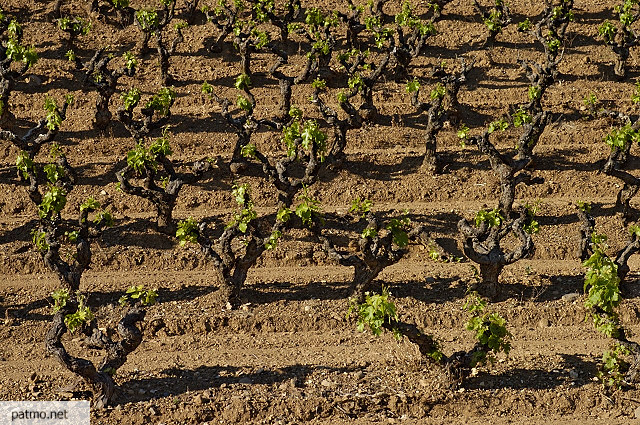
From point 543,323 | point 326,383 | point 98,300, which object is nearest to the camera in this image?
point 326,383

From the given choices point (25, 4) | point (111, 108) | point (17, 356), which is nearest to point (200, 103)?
point (111, 108)

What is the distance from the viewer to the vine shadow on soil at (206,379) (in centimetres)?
1319

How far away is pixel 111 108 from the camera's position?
22.5 meters

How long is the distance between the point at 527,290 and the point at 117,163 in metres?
10.3

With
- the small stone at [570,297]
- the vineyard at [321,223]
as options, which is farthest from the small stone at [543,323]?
the small stone at [570,297]

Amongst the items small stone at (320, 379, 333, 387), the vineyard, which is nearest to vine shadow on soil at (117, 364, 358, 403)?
the vineyard

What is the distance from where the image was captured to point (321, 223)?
15.7 m

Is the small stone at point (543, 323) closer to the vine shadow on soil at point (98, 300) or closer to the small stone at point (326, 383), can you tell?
the small stone at point (326, 383)

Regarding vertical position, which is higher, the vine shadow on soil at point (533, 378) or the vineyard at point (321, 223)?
the vineyard at point (321, 223)

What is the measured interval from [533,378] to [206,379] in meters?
5.32

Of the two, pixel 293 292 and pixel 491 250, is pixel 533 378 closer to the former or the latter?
pixel 491 250

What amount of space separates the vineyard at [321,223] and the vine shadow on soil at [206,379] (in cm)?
5

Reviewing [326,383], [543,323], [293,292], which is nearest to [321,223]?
[293,292]

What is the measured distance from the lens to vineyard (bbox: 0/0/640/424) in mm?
13102
